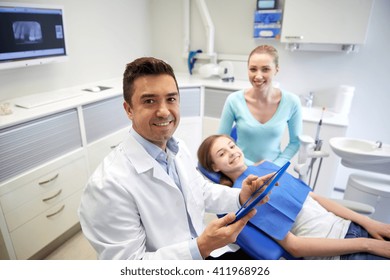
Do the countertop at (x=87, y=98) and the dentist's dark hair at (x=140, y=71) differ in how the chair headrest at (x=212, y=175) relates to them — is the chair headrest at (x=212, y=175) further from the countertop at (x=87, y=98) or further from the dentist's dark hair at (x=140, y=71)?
the countertop at (x=87, y=98)

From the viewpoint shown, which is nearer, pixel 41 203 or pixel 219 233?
pixel 219 233

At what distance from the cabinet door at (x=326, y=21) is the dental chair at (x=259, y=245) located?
6.30ft

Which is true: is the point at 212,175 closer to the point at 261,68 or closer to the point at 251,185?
the point at 251,185

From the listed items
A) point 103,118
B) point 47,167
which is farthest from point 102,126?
point 47,167

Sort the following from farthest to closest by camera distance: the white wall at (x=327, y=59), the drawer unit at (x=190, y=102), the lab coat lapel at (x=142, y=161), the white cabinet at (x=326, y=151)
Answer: the drawer unit at (x=190, y=102), the white wall at (x=327, y=59), the white cabinet at (x=326, y=151), the lab coat lapel at (x=142, y=161)

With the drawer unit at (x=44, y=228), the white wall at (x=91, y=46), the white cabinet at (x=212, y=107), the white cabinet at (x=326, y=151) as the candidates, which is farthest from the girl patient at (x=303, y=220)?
the white wall at (x=91, y=46)

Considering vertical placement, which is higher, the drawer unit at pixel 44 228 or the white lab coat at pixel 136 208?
the white lab coat at pixel 136 208

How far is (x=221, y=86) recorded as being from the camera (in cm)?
279

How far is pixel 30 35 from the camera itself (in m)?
1.93

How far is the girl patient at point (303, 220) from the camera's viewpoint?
117cm

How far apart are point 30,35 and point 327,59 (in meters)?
2.66

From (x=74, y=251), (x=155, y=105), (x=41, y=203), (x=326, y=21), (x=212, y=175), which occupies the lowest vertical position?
(x=74, y=251)
